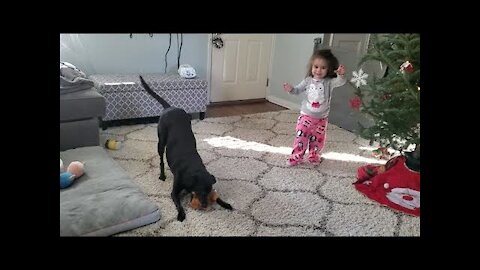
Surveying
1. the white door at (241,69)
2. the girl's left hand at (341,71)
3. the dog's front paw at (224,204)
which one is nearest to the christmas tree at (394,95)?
the girl's left hand at (341,71)

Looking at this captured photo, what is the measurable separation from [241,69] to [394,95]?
1.31 m

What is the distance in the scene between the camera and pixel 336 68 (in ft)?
5.55

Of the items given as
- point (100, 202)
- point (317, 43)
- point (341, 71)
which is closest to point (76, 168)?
point (100, 202)

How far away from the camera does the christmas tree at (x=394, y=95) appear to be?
4.01ft

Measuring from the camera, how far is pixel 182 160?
1.29 m

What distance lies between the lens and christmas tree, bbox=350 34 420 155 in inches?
48.1

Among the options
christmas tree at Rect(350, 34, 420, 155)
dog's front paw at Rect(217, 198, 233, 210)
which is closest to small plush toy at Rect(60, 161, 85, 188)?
dog's front paw at Rect(217, 198, 233, 210)

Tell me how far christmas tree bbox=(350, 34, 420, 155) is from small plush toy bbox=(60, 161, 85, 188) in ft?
3.52

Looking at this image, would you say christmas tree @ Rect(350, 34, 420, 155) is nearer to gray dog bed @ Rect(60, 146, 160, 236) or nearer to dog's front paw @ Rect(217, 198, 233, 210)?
dog's front paw @ Rect(217, 198, 233, 210)

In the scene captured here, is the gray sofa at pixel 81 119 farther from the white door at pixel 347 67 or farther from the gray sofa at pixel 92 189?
the white door at pixel 347 67

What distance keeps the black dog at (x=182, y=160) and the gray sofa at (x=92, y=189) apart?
137mm

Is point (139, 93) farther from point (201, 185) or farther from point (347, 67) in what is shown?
point (347, 67)
